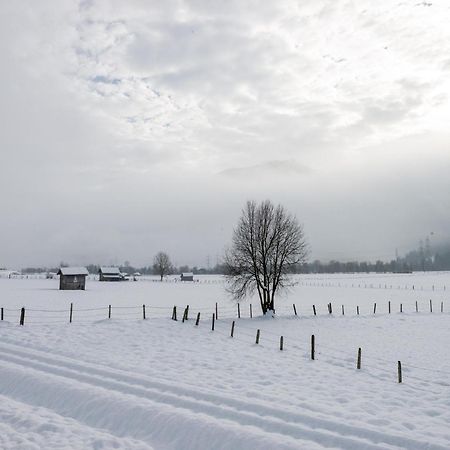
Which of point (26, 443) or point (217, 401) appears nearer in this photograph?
point (26, 443)

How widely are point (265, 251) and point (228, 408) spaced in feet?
99.5

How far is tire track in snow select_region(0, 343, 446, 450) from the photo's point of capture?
10.4 m

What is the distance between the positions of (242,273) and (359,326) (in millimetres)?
11846

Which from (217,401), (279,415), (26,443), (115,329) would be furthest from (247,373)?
(115,329)

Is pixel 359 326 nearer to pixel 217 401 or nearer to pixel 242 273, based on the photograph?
pixel 242 273

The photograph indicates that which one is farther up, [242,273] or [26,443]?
[242,273]

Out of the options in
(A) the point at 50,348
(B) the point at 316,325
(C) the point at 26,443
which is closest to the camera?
(C) the point at 26,443

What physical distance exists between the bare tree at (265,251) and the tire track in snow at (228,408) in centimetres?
2516

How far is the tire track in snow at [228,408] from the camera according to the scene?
34.0ft

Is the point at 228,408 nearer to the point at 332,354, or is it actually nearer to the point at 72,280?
the point at 332,354

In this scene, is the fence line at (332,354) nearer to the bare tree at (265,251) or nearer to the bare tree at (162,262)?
the bare tree at (265,251)

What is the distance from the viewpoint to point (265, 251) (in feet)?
139

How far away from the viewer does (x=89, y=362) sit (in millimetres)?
18094

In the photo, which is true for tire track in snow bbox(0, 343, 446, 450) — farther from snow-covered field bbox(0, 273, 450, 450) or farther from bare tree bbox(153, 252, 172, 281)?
bare tree bbox(153, 252, 172, 281)
